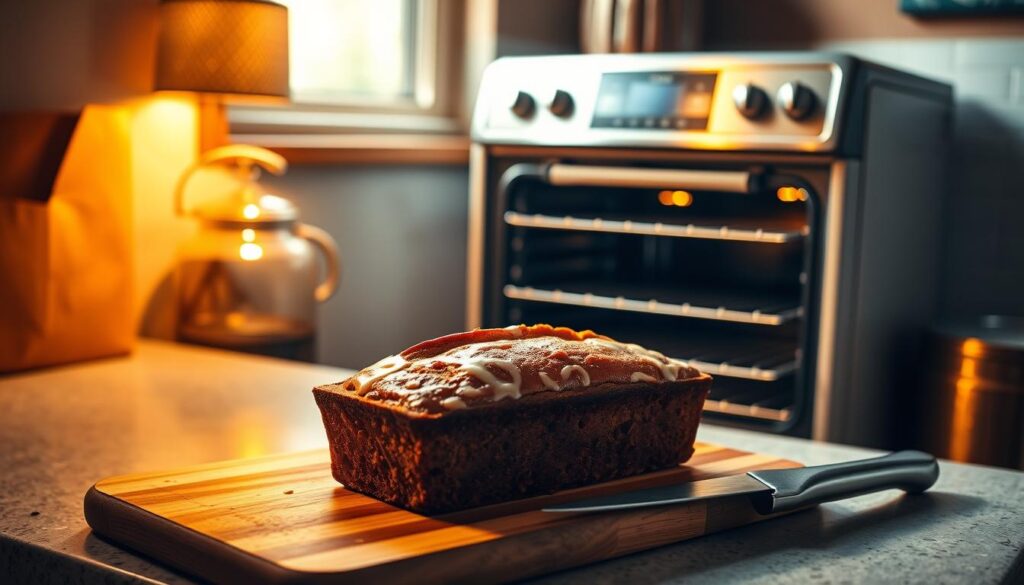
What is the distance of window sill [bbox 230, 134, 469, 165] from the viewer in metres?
2.30

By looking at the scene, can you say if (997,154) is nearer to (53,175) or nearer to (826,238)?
(826,238)

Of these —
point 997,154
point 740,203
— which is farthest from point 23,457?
point 997,154

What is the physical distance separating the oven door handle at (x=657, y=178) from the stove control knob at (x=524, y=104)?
114mm

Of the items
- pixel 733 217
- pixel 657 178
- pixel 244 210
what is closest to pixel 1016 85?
pixel 733 217

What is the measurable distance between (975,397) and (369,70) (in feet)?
4.80

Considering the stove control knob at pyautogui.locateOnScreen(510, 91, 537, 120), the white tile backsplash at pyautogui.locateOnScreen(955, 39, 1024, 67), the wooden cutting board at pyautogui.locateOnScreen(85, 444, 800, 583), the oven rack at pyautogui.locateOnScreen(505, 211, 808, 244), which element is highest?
the white tile backsplash at pyautogui.locateOnScreen(955, 39, 1024, 67)

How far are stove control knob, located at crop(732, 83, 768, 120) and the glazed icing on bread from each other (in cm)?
102

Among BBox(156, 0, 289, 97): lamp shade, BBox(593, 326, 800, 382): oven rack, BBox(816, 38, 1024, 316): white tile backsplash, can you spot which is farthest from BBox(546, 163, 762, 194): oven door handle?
BBox(816, 38, 1024, 316): white tile backsplash

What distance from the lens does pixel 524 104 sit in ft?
7.36

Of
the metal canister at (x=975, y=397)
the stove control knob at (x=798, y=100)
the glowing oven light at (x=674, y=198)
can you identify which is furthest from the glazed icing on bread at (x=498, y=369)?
the glowing oven light at (x=674, y=198)

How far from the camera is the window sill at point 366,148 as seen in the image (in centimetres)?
230

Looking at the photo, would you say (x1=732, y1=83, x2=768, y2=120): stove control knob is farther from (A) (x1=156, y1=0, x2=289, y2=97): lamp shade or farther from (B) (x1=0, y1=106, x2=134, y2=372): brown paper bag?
(B) (x1=0, y1=106, x2=134, y2=372): brown paper bag

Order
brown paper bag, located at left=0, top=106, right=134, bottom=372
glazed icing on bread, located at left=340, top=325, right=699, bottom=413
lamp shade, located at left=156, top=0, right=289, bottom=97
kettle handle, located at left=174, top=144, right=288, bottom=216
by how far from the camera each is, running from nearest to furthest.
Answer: glazed icing on bread, located at left=340, top=325, right=699, bottom=413
brown paper bag, located at left=0, top=106, right=134, bottom=372
lamp shade, located at left=156, top=0, right=289, bottom=97
kettle handle, located at left=174, top=144, right=288, bottom=216

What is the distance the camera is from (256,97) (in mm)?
1932
